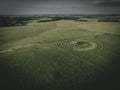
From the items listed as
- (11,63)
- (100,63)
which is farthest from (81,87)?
(11,63)

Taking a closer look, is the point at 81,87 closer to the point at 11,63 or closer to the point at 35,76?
the point at 35,76

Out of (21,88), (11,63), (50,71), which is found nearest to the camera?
(21,88)

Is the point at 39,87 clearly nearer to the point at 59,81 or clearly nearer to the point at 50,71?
the point at 59,81

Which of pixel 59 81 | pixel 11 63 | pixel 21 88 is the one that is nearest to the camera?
pixel 21 88

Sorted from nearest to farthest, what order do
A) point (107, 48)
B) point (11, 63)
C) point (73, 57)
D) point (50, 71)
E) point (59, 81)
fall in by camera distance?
point (59, 81) → point (50, 71) → point (11, 63) → point (73, 57) → point (107, 48)

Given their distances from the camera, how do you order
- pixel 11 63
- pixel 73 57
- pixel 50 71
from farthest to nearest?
pixel 73 57 < pixel 11 63 < pixel 50 71

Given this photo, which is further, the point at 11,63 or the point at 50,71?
the point at 11,63

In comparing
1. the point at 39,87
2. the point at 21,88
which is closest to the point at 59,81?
the point at 39,87

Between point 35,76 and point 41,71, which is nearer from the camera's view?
point 35,76
